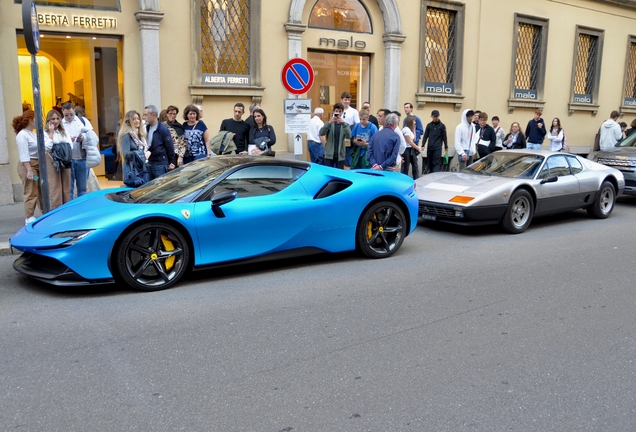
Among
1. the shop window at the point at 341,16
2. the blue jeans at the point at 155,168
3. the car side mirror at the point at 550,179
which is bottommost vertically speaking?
the car side mirror at the point at 550,179

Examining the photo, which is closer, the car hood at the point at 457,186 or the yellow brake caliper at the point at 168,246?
the yellow brake caliper at the point at 168,246

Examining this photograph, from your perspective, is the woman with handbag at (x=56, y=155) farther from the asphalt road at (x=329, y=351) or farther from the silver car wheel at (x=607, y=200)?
the silver car wheel at (x=607, y=200)

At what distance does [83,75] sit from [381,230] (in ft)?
25.3

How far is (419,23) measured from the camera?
15.5 meters

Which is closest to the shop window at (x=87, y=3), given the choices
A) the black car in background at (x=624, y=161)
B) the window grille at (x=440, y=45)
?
the window grille at (x=440, y=45)

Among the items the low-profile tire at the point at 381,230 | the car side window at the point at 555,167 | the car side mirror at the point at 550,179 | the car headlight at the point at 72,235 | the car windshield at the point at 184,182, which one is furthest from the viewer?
the car side window at the point at 555,167

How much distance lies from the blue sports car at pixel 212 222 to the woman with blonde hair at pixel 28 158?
7.89 feet

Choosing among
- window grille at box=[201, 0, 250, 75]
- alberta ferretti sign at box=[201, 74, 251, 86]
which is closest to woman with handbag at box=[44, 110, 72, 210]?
alberta ferretti sign at box=[201, 74, 251, 86]

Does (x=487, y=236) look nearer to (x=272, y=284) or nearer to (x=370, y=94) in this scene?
(x=272, y=284)

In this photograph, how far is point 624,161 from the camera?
12406 millimetres

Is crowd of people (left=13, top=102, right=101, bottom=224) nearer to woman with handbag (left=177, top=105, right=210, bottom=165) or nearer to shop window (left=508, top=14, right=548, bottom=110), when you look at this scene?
woman with handbag (left=177, top=105, right=210, bottom=165)

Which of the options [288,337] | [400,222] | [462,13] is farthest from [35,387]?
[462,13]

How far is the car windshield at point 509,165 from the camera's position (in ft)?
30.7

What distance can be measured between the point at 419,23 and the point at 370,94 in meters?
2.38
